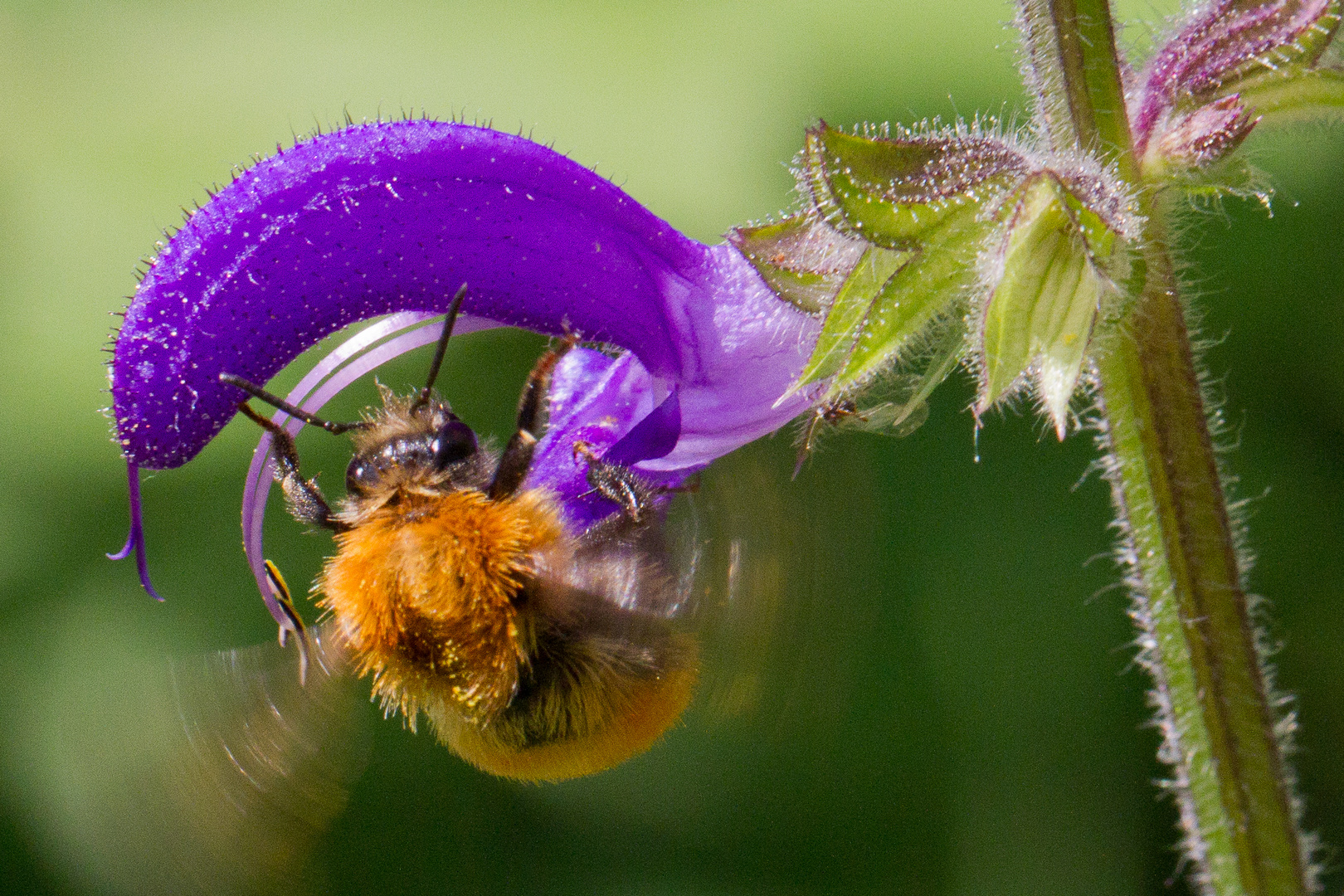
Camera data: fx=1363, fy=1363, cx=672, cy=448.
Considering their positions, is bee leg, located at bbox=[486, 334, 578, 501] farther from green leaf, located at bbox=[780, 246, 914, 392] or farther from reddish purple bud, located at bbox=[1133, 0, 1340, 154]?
reddish purple bud, located at bbox=[1133, 0, 1340, 154]

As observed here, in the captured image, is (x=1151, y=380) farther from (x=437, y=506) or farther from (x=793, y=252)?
(x=437, y=506)

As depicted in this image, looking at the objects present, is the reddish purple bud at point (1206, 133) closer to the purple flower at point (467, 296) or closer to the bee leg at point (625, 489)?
the purple flower at point (467, 296)

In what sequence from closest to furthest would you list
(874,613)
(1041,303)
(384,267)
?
(1041,303) < (384,267) < (874,613)

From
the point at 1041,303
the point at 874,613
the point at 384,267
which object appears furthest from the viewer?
the point at 874,613

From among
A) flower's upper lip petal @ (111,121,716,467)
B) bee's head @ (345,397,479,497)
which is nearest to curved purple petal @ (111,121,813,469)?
flower's upper lip petal @ (111,121,716,467)

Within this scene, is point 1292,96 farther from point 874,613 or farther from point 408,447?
point 874,613

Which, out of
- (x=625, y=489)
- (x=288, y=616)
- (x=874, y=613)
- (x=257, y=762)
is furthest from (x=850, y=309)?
(x=874, y=613)

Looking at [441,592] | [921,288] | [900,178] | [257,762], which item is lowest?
[257,762]

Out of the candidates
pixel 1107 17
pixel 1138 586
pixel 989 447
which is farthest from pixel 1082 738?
pixel 1107 17
